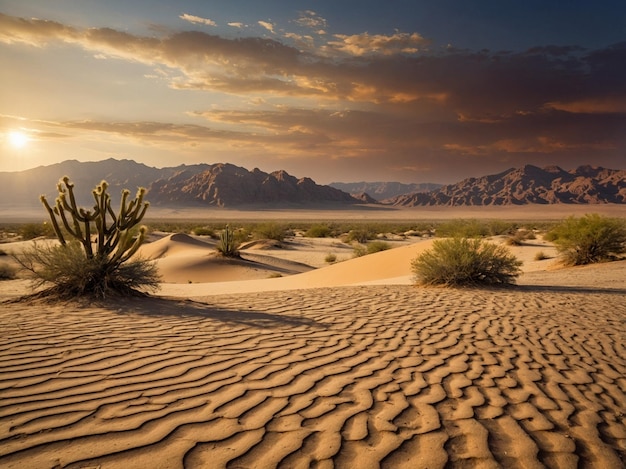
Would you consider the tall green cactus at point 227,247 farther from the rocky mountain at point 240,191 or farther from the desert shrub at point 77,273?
the rocky mountain at point 240,191

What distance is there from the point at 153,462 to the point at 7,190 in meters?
221

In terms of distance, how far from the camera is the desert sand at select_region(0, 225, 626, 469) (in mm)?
2949

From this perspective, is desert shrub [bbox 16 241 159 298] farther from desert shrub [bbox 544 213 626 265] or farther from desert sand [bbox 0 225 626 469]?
desert shrub [bbox 544 213 626 265]

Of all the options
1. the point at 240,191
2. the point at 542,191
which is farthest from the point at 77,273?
the point at 542,191

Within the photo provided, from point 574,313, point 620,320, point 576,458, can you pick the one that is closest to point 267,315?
point 576,458

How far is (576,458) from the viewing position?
120 inches

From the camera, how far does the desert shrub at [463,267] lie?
11172mm

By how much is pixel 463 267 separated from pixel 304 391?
27.4 feet

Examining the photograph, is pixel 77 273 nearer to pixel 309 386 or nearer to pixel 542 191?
pixel 309 386

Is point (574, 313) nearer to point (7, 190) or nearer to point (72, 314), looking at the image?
point (72, 314)

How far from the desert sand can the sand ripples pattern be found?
0.02 meters

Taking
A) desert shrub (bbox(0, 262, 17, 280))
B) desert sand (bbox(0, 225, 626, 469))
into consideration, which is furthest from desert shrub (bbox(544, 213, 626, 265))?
desert shrub (bbox(0, 262, 17, 280))

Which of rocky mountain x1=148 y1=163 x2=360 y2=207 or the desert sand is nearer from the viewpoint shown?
the desert sand

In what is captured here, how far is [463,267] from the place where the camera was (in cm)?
1116
